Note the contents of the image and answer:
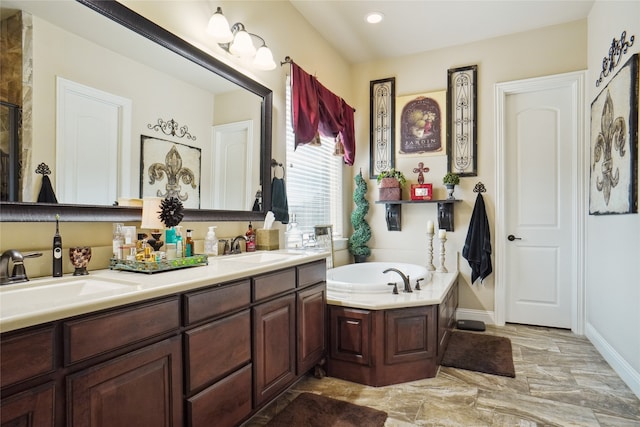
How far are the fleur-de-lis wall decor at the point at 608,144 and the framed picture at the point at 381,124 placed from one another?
1918mm

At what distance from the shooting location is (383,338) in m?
2.40

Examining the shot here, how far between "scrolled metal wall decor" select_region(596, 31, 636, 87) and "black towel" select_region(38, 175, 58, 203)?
3.38m

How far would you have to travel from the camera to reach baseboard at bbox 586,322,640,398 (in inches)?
88.8

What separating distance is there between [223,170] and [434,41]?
2.82 meters

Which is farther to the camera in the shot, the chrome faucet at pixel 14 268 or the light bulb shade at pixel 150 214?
the light bulb shade at pixel 150 214

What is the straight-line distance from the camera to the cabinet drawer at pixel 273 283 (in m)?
1.82

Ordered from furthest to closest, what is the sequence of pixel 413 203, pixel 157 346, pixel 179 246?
pixel 413 203
pixel 179 246
pixel 157 346

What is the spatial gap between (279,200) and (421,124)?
2089 millimetres

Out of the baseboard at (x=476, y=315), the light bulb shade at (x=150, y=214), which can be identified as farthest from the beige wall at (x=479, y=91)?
the light bulb shade at (x=150, y=214)

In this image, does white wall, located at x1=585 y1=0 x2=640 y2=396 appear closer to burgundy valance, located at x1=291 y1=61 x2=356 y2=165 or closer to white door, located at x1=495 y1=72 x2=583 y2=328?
white door, located at x1=495 y1=72 x2=583 y2=328

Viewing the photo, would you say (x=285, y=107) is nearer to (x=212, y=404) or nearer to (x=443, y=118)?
(x=443, y=118)

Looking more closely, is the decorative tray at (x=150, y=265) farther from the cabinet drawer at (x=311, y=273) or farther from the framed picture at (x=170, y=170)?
the cabinet drawer at (x=311, y=273)

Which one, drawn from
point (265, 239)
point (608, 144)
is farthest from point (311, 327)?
point (608, 144)

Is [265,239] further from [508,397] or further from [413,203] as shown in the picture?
[413,203]
